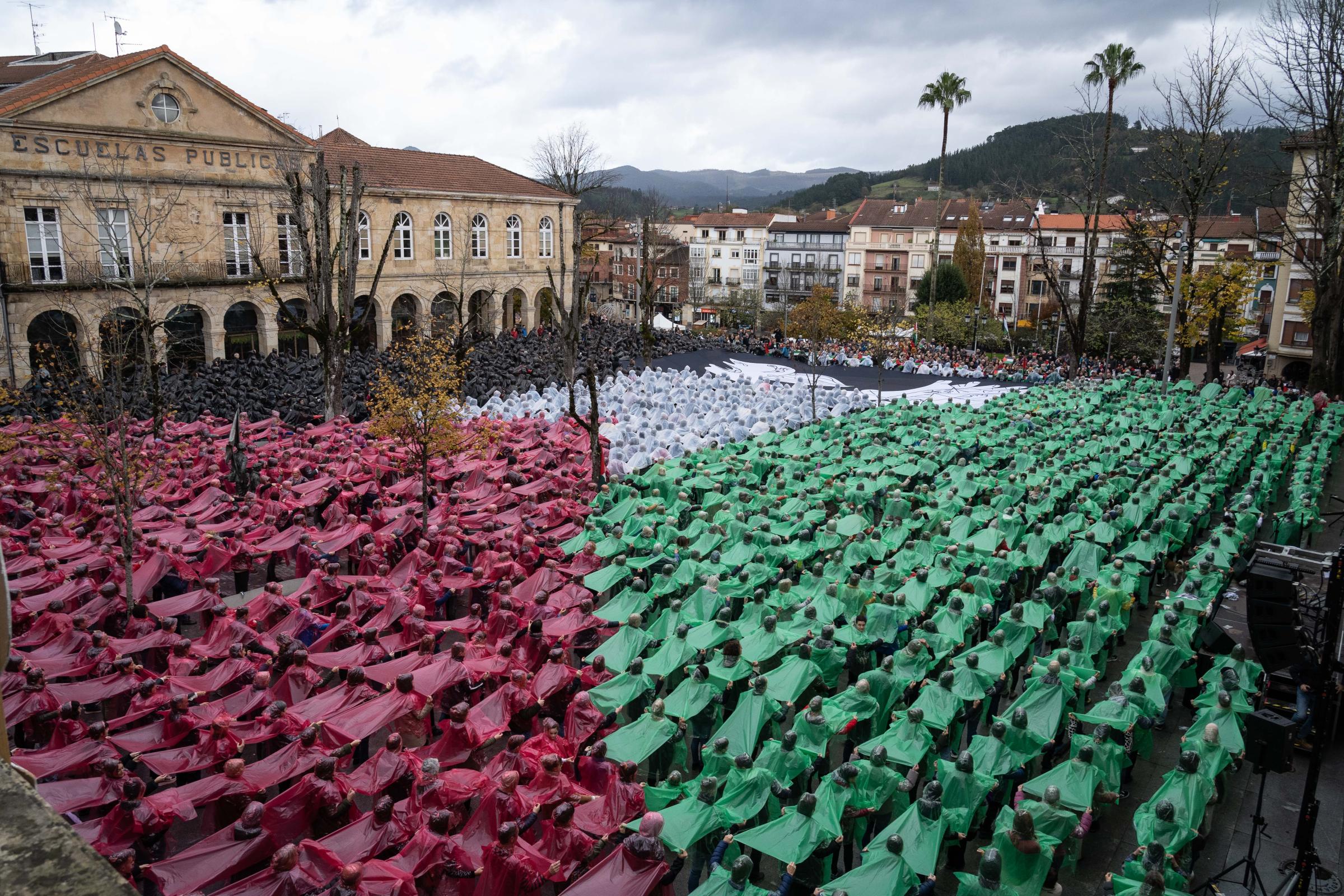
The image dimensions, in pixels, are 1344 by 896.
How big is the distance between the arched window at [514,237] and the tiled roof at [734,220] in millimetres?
36425

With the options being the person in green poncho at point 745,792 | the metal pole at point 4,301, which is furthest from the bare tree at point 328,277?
the person in green poncho at point 745,792

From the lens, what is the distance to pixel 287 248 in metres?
35.3

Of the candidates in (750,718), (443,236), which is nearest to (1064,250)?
(443,236)

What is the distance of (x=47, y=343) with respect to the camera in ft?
62.4

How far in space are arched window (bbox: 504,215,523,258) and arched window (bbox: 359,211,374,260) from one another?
7671 millimetres

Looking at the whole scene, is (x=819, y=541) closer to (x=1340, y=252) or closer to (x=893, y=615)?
(x=893, y=615)

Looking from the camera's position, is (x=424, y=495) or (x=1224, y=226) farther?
(x=1224, y=226)

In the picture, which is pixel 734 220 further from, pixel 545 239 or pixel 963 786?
pixel 963 786

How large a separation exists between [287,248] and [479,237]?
33.5 ft

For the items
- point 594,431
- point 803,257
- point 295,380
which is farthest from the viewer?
point 803,257

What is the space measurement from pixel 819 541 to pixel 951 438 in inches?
340

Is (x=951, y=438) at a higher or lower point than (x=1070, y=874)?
higher

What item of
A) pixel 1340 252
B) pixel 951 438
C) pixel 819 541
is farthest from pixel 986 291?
pixel 819 541

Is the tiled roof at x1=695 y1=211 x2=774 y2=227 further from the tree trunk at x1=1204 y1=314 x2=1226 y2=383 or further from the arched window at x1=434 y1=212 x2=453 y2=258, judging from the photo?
the tree trunk at x1=1204 y1=314 x2=1226 y2=383
